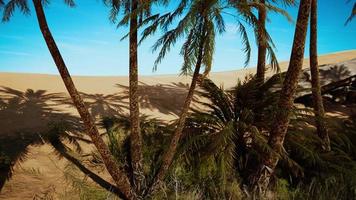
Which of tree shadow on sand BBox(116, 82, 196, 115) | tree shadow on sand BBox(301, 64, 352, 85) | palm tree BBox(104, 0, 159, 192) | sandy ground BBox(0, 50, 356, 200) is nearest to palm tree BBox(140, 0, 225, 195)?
palm tree BBox(104, 0, 159, 192)

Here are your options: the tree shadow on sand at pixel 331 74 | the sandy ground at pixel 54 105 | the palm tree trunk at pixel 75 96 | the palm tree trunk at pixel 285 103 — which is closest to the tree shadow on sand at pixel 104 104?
the sandy ground at pixel 54 105

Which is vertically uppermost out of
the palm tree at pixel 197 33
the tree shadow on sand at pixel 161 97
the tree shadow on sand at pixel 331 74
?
the palm tree at pixel 197 33

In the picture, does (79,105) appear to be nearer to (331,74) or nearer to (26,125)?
(26,125)

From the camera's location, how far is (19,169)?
8172 mm

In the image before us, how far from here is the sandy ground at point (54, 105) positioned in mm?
7961

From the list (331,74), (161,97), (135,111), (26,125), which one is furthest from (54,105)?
(331,74)

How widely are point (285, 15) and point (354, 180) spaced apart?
14.5ft

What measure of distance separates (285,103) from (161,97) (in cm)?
887

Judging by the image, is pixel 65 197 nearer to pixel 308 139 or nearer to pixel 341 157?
pixel 308 139

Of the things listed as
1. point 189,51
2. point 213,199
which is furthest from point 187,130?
point 189,51

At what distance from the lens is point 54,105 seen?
12633 mm

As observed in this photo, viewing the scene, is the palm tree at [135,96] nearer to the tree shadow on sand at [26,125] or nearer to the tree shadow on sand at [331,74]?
the tree shadow on sand at [26,125]

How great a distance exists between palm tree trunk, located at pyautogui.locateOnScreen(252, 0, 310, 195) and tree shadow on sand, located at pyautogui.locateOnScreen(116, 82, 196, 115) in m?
6.39

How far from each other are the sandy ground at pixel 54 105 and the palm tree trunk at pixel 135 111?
172 cm
